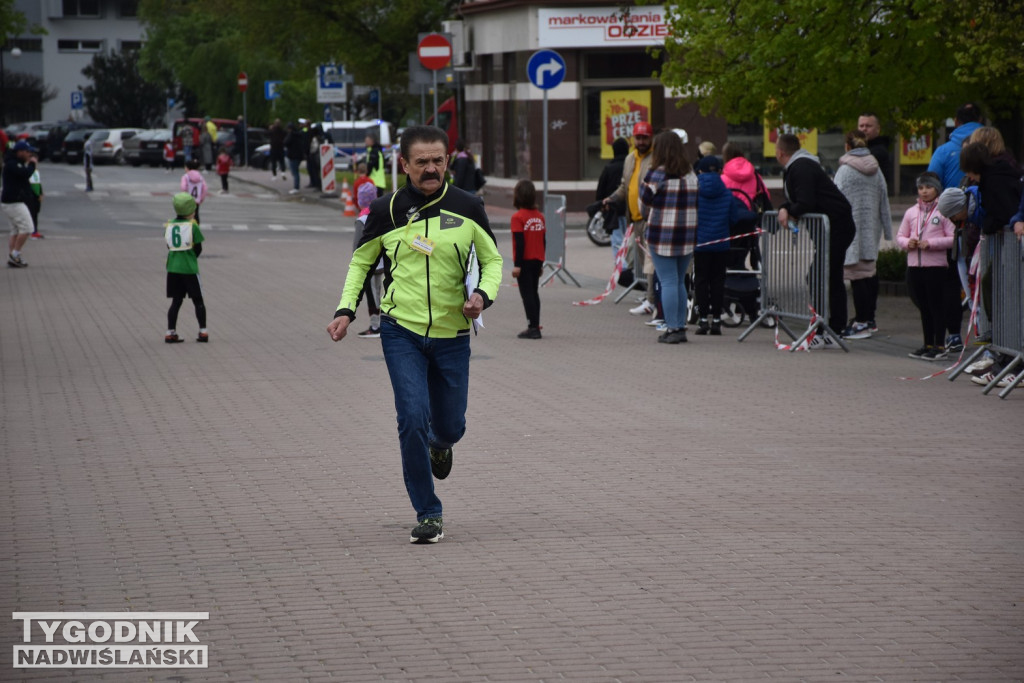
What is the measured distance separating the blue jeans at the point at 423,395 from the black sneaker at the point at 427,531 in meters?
0.02

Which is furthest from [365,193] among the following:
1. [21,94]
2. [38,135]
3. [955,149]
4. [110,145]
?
[21,94]

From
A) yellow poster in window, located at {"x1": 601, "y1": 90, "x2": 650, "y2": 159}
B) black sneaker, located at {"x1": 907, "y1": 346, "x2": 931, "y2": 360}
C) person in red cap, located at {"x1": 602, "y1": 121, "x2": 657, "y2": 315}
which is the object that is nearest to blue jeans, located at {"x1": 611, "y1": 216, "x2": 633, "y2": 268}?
person in red cap, located at {"x1": 602, "y1": 121, "x2": 657, "y2": 315}

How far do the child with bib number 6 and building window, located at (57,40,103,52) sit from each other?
88679 millimetres

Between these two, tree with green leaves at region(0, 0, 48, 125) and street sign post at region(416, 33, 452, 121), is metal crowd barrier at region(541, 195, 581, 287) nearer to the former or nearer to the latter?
street sign post at region(416, 33, 452, 121)

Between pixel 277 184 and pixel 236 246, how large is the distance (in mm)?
20983

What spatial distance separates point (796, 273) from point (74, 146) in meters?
55.8

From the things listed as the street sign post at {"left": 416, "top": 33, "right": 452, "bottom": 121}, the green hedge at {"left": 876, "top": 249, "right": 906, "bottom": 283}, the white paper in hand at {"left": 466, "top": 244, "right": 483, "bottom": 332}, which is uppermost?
the street sign post at {"left": 416, "top": 33, "right": 452, "bottom": 121}

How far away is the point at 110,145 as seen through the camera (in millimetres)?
61906

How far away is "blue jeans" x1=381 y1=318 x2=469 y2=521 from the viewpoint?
6.39 m

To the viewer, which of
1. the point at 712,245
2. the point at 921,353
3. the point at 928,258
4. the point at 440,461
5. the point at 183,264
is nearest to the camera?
the point at 440,461

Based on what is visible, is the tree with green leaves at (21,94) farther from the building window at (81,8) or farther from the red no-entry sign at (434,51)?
the red no-entry sign at (434,51)

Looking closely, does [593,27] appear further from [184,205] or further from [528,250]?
[184,205]

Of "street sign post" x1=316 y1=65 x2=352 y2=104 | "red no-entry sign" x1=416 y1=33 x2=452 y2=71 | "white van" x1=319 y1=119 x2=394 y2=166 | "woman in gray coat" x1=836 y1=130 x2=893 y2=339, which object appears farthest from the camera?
"white van" x1=319 y1=119 x2=394 y2=166

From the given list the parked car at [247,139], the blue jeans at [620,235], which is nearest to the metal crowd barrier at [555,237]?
the blue jeans at [620,235]
